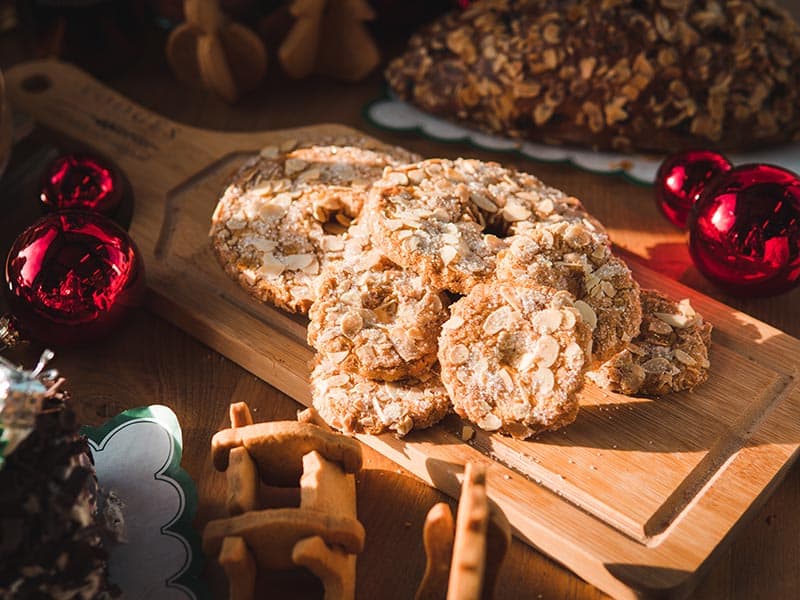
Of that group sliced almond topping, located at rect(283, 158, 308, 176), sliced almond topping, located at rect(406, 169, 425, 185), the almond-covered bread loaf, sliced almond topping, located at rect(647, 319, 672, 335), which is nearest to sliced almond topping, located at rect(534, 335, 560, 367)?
sliced almond topping, located at rect(647, 319, 672, 335)

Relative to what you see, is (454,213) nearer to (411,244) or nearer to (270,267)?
(411,244)

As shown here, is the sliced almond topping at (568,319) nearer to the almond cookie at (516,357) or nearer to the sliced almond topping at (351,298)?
the almond cookie at (516,357)

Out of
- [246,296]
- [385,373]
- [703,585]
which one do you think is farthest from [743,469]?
[246,296]

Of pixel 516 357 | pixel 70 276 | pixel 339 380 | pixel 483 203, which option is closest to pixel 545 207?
pixel 483 203

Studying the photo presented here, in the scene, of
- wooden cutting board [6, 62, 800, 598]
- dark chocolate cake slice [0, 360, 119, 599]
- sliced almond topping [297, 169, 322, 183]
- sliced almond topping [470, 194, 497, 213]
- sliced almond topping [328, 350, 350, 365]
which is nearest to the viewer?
dark chocolate cake slice [0, 360, 119, 599]

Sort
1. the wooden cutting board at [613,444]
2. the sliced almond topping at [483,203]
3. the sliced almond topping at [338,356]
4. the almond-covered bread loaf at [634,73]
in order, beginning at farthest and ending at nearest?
1. the almond-covered bread loaf at [634,73]
2. the sliced almond topping at [483,203]
3. the sliced almond topping at [338,356]
4. the wooden cutting board at [613,444]

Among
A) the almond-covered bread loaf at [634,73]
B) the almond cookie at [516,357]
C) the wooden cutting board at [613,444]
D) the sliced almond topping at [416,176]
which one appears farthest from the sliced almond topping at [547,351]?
the almond-covered bread loaf at [634,73]

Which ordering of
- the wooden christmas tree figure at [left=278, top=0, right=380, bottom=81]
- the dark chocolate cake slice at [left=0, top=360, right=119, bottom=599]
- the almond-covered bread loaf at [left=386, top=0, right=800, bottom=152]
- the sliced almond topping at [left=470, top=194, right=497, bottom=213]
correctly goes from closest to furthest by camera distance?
1. the dark chocolate cake slice at [left=0, top=360, right=119, bottom=599]
2. the sliced almond topping at [left=470, top=194, right=497, bottom=213]
3. the almond-covered bread loaf at [left=386, top=0, right=800, bottom=152]
4. the wooden christmas tree figure at [left=278, top=0, right=380, bottom=81]

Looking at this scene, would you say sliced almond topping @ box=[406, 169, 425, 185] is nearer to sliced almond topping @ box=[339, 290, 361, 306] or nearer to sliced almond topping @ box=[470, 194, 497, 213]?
sliced almond topping @ box=[470, 194, 497, 213]
